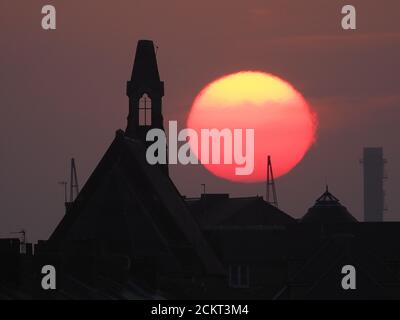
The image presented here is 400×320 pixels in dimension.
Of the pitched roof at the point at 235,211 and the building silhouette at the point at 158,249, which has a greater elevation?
the pitched roof at the point at 235,211

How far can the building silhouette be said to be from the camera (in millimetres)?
74750

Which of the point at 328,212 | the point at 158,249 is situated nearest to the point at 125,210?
the point at 158,249

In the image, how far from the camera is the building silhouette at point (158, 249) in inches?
2943

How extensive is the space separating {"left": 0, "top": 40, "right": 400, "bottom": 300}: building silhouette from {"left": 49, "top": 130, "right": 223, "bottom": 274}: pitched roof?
0.05 metres

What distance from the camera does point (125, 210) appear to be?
107 m

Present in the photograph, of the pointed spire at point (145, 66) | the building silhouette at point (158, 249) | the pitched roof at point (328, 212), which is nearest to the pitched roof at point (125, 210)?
the building silhouette at point (158, 249)

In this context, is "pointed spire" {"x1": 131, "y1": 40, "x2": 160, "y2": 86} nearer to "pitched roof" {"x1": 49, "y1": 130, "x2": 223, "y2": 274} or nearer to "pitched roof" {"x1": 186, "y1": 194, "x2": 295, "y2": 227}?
"pitched roof" {"x1": 49, "y1": 130, "x2": 223, "y2": 274}

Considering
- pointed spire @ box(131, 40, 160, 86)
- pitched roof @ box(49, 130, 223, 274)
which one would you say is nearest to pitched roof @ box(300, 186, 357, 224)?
pointed spire @ box(131, 40, 160, 86)

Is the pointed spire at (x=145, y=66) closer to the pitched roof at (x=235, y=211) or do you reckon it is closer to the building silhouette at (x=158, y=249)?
the building silhouette at (x=158, y=249)

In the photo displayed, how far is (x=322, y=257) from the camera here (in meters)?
124

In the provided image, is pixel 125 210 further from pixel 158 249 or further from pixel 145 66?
pixel 145 66

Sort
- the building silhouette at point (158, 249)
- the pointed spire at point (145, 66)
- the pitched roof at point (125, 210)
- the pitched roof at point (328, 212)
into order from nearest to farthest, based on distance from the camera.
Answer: the building silhouette at point (158, 249) → the pitched roof at point (125, 210) → the pointed spire at point (145, 66) → the pitched roof at point (328, 212)

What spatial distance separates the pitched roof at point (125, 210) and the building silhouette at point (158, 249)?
5 cm
